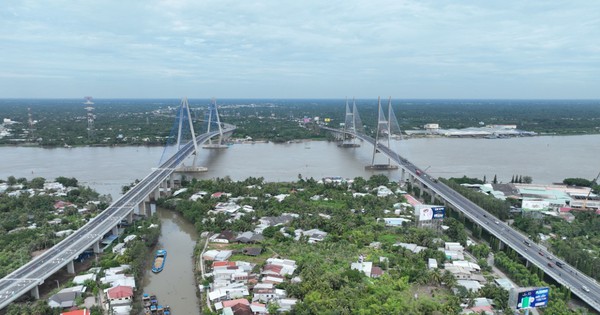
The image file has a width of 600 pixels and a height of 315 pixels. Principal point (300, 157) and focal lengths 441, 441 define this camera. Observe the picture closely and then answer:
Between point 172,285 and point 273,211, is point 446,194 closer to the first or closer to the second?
point 273,211

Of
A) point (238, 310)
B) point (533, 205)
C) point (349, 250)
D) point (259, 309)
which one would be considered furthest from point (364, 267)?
point (533, 205)

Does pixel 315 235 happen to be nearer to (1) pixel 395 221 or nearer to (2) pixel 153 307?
(1) pixel 395 221

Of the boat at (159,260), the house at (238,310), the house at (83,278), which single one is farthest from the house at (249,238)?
the house at (83,278)

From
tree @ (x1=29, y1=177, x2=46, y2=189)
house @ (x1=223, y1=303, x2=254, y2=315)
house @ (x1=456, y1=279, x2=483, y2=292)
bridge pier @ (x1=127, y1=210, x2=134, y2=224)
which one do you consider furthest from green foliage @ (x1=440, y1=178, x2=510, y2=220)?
tree @ (x1=29, y1=177, x2=46, y2=189)

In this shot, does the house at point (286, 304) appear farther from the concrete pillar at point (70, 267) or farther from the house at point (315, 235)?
the concrete pillar at point (70, 267)

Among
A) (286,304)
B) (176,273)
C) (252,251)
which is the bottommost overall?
(176,273)
